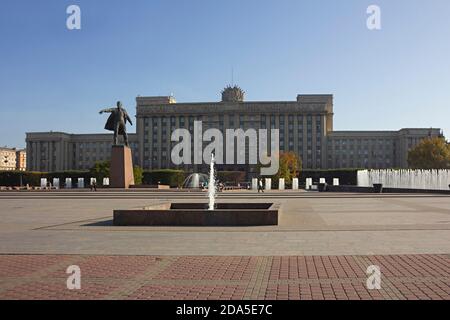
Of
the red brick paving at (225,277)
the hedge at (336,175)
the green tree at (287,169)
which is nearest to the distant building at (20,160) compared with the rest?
the hedge at (336,175)

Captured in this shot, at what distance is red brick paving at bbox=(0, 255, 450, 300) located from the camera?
6484 millimetres

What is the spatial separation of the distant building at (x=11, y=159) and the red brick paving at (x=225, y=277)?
17174cm

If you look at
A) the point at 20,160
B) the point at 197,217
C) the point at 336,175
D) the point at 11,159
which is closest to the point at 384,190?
the point at 197,217

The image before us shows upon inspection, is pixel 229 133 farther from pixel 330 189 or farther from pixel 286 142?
pixel 330 189

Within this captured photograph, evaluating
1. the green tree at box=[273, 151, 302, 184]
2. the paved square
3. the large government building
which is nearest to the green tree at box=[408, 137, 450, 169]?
the green tree at box=[273, 151, 302, 184]

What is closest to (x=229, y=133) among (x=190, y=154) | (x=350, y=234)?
(x=190, y=154)

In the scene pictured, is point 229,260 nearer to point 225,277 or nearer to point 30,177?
point 225,277

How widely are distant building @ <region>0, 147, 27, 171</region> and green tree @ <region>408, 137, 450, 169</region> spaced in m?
132

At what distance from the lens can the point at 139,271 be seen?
8.13m

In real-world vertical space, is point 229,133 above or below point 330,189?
above

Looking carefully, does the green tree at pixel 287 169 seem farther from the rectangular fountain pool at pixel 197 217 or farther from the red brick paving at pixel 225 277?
the red brick paving at pixel 225 277

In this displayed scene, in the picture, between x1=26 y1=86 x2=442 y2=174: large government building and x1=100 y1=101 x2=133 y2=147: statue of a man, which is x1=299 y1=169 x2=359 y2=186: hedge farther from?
x1=100 y1=101 x2=133 y2=147: statue of a man

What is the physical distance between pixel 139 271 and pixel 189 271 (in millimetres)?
810
